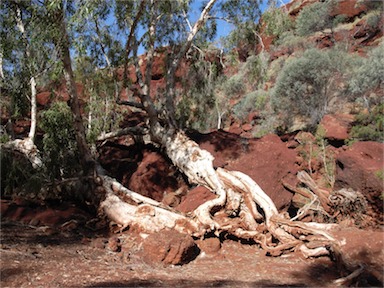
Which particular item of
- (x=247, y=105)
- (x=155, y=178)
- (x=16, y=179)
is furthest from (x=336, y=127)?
(x=247, y=105)

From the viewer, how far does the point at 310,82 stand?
17.1 m

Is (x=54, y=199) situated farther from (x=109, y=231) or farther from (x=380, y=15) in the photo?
(x=380, y=15)

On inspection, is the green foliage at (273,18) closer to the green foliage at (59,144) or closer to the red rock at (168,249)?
the green foliage at (59,144)

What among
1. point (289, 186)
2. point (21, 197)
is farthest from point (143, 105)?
point (289, 186)

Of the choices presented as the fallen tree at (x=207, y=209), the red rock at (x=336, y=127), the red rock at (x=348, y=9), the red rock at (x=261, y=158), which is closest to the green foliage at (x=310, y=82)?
the red rock at (x=336, y=127)

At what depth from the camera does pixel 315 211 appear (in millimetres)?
6066

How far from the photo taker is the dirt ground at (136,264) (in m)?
3.52

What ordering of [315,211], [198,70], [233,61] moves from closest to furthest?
1. [315,211]
2. [233,61]
3. [198,70]

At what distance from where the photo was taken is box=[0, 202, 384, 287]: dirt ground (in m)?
3.52

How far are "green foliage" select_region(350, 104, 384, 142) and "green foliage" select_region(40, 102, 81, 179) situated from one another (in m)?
8.43

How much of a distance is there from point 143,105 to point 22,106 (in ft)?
8.54

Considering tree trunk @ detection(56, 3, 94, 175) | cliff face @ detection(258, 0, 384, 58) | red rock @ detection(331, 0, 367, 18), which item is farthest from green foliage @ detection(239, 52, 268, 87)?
red rock @ detection(331, 0, 367, 18)

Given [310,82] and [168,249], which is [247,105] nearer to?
[310,82]

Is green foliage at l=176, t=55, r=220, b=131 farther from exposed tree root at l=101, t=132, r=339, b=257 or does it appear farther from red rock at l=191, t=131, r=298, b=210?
exposed tree root at l=101, t=132, r=339, b=257
